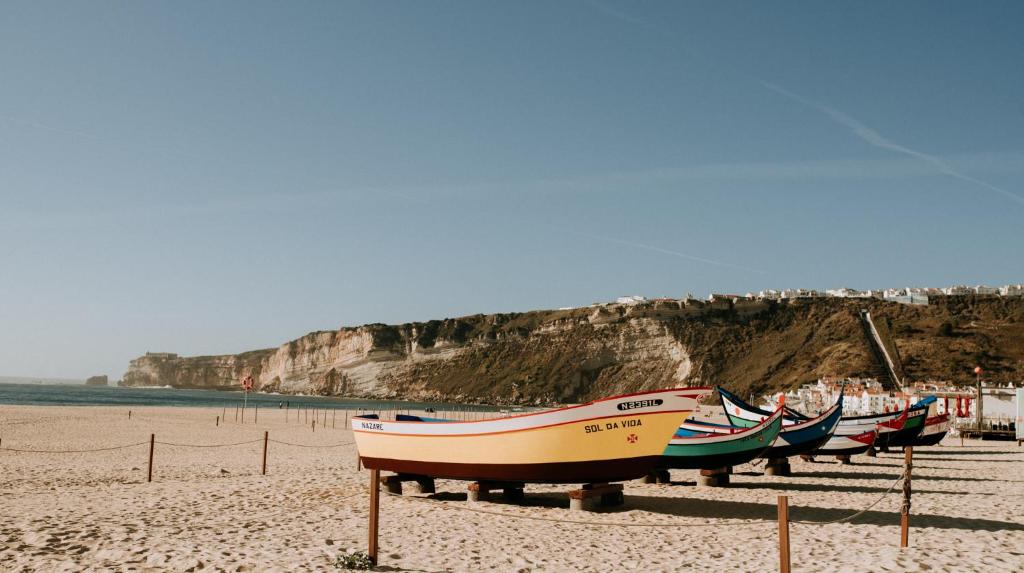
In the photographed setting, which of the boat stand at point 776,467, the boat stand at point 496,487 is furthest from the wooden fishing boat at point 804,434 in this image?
the boat stand at point 496,487

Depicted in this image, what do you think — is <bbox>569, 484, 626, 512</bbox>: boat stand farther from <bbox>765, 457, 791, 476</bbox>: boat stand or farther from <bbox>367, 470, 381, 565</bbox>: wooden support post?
<bbox>765, 457, 791, 476</bbox>: boat stand

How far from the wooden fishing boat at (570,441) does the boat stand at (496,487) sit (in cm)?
25

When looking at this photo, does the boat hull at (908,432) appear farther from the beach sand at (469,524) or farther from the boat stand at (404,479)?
the boat stand at (404,479)

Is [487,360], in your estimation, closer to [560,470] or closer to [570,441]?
[560,470]

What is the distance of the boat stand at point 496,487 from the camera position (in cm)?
1335

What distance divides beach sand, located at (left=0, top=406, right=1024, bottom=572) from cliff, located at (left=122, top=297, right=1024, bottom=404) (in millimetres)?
55738

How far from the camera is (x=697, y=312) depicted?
103 m

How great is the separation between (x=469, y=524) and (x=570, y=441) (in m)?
2.25

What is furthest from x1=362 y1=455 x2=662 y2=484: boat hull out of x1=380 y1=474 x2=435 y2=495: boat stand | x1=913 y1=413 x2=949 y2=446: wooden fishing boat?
x1=913 y1=413 x2=949 y2=446: wooden fishing boat

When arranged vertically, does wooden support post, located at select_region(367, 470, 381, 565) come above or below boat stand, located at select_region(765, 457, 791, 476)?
above

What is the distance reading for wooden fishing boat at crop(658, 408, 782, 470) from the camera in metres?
15.2

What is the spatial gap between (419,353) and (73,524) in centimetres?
11493

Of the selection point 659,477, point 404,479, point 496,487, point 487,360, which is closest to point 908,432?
point 659,477

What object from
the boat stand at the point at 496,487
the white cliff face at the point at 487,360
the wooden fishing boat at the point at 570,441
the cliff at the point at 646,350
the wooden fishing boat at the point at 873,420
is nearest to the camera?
the wooden fishing boat at the point at 570,441
